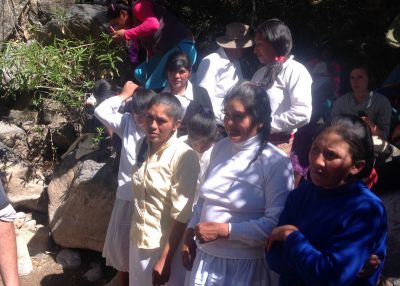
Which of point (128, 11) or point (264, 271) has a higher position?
point (128, 11)

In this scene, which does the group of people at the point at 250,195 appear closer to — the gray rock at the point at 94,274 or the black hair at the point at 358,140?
the black hair at the point at 358,140

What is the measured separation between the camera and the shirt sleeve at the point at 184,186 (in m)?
2.68

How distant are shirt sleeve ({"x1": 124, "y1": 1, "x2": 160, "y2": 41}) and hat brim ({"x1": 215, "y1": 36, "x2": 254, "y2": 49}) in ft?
1.82

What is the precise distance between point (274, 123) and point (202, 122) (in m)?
0.56

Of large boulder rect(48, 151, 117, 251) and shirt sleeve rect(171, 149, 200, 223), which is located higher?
shirt sleeve rect(171, 149, 200, 223)

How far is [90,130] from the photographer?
570cm

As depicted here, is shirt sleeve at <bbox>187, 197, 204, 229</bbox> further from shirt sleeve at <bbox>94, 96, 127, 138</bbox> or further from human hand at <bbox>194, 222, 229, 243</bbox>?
shirt sleeve at <bbox>94, 96, 127, 138</bbox>

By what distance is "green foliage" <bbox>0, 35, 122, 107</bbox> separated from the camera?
557 cm

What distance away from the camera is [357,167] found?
1886 millimetres

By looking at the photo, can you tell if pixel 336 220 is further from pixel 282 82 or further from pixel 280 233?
pixel 282 82

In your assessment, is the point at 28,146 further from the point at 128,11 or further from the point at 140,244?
the point at 140,244

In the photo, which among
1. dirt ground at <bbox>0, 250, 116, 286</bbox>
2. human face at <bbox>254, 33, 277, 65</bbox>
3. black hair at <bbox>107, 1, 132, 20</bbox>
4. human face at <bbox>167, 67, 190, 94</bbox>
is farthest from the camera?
dirt ground at <bbox>0, 250, 116, 286</bbox>

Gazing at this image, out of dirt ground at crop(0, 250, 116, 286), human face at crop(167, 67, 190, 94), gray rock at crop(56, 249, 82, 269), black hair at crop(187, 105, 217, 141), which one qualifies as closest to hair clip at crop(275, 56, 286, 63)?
black hair at crop(187, 105, 217, 141)

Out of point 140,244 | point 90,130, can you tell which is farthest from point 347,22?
point 140,244
